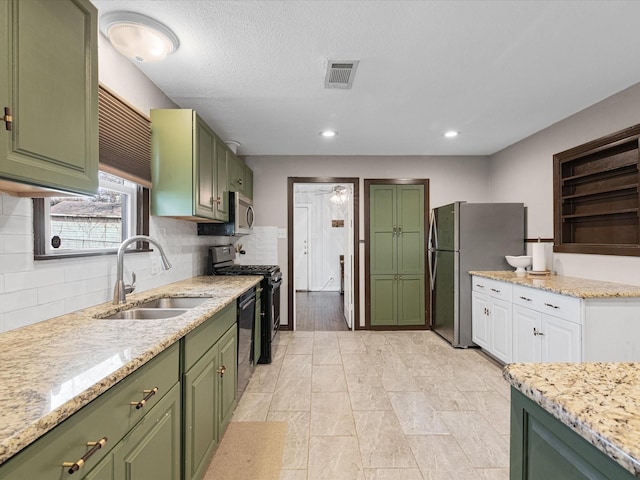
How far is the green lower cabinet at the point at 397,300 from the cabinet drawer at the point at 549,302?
1.73 m

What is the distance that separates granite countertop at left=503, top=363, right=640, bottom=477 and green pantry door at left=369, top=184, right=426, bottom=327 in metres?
3.76

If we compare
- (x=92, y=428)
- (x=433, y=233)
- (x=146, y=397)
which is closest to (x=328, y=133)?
(x=433, y=233)

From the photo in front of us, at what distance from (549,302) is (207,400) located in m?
2.50

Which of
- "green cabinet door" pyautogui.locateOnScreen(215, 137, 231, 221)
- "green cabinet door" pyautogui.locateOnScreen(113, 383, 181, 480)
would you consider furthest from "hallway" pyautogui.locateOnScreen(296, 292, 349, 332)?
"green cabinet door" pyautogui.locateOnScreen(113, 383, 181, 480)

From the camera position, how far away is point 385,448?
2.05 m

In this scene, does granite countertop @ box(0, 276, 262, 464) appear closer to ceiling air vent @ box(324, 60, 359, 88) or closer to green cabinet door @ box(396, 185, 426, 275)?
ceiling air vent @ box(324, 60, 359, 88)

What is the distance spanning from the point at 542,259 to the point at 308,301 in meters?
4.31

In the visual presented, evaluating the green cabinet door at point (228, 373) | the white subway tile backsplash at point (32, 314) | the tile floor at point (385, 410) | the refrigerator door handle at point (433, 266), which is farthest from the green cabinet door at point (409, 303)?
the white subway tile backsplash at point (32, 314)

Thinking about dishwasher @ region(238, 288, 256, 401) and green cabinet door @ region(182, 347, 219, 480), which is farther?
dishwasher @ region(238, 288, 256, 401)

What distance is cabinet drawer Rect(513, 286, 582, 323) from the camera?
2338 mm

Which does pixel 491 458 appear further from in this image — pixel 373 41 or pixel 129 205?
pixel 129 205

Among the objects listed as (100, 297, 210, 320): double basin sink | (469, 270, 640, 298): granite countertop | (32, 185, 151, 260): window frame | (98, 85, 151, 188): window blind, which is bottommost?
(100, 297, 210, 320): double basin sink

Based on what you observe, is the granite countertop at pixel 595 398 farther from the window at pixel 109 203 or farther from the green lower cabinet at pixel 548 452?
the window at pixel 109 203

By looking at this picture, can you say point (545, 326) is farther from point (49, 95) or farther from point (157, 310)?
point (49, 95)
